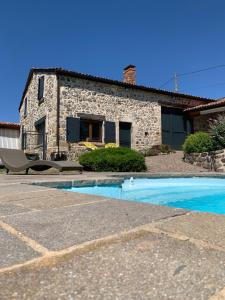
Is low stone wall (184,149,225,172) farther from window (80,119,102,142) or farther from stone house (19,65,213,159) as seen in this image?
window (80,119,102,142)

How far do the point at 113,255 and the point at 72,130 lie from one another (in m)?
12.7

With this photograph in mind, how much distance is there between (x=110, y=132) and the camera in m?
14.9

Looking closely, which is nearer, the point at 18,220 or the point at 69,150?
the point at 18,220

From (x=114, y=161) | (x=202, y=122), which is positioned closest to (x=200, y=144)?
(x=114, y=161)

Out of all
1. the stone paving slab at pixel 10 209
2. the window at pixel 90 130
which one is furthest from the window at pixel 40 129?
the stone paving slab at pixel 10 209

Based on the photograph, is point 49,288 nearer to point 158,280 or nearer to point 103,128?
point 158,280

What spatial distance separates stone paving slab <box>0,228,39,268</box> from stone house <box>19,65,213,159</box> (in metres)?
11.9

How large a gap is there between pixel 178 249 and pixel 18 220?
111cm

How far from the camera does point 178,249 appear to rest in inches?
50.9

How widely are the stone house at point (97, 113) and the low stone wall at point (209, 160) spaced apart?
12.5 feet

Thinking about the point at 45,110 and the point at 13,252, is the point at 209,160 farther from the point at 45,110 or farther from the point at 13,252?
the point at 13,252

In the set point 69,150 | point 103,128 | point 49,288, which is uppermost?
point 103,128

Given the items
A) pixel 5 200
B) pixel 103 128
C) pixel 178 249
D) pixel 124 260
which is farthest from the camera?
pixel 103 128

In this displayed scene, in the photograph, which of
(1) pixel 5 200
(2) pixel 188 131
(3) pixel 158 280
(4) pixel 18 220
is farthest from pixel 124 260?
(2) pixel 188 131
